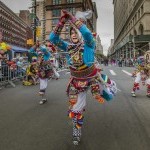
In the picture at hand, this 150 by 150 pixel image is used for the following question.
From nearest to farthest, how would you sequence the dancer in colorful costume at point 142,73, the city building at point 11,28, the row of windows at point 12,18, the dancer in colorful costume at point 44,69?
1. the dancer in colorful costume at point 44,69
2. the dancer in colorful costume at point 142,73
3. the city building at point 11,28
4. the row of windows at point 12,18

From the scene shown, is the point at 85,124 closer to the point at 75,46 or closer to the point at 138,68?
the point at 75,46

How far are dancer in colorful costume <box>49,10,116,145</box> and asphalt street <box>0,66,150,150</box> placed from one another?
0.47m

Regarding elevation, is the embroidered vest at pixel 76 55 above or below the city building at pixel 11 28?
below

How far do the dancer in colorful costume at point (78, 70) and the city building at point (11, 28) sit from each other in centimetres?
6441

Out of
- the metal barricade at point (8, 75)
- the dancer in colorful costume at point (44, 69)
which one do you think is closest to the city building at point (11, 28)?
the metal barricade at point (8, 75)

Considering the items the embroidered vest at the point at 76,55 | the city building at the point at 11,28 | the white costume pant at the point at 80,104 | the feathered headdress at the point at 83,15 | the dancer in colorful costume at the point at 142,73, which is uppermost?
the city building at the point at 11,28

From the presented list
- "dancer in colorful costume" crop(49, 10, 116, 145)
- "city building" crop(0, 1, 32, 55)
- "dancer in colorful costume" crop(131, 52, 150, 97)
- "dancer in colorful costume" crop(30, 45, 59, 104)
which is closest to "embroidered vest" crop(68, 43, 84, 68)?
"dancer in colorful costume" crop(49, 10, 116, 145)

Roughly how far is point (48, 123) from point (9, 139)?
1.33 m

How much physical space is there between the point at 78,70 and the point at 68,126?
1469 mm

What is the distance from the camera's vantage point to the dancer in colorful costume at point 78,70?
4.95 meters

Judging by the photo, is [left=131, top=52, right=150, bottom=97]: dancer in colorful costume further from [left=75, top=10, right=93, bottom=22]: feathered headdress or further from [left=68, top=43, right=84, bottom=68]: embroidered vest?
[left=68, top=43, right=84, bottom=68]: embroidered vest

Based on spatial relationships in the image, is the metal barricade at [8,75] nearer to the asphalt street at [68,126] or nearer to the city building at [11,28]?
the asphalt street at [68,126]

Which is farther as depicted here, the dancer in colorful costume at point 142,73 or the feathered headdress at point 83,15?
the dancer in colorful costume at point 142,73

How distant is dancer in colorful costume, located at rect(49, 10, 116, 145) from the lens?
495 cm
